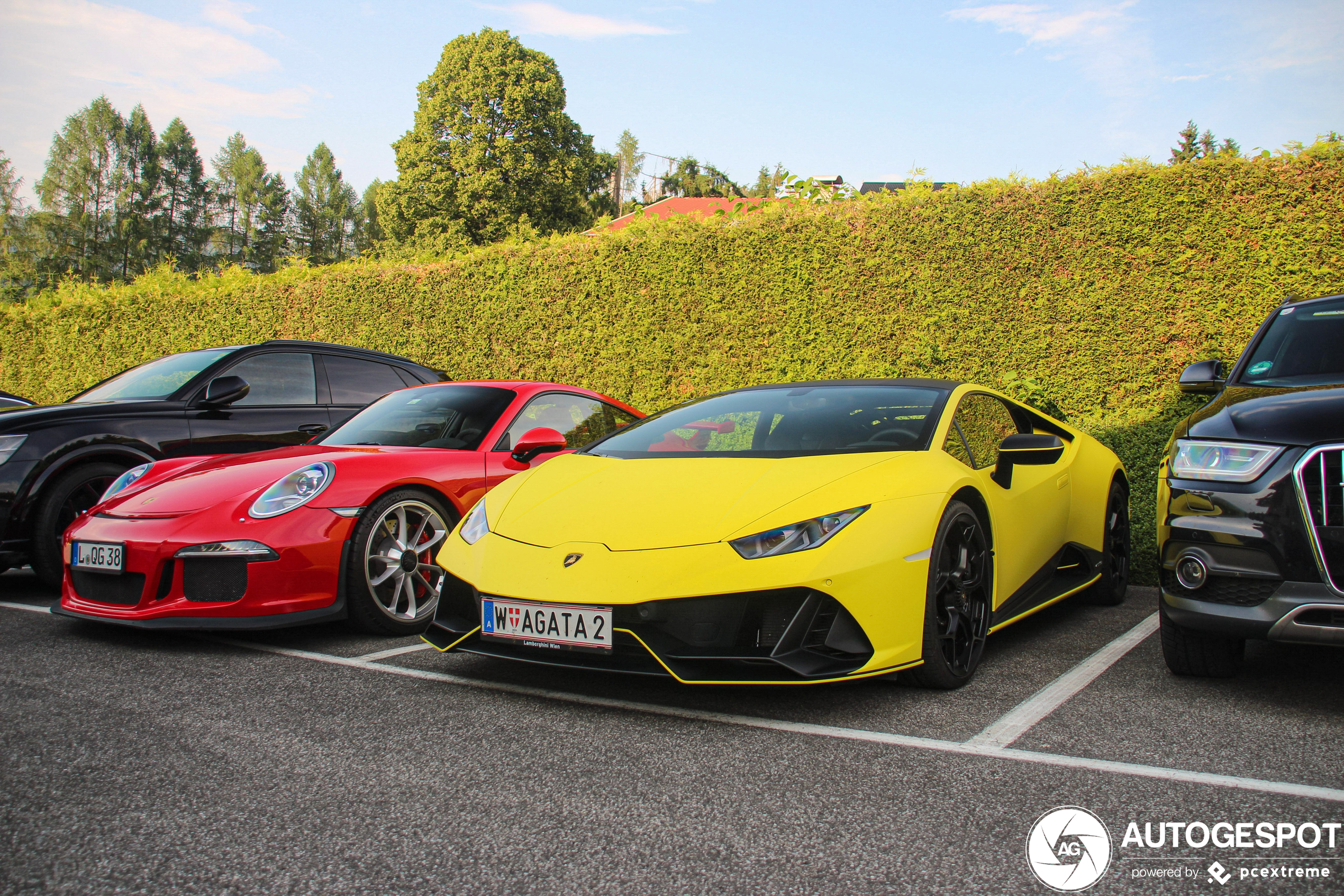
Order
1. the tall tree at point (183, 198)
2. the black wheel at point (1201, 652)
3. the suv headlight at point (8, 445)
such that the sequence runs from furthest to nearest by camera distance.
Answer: the tall tree at point (183, 198) → the suv headlight at point (8, 445) → the black wheel at point (1201, 652)

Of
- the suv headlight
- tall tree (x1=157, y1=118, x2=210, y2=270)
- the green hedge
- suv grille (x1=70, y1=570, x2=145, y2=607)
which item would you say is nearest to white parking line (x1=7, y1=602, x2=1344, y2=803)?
suv grille (x1=70, y1=570, x2=145, y2=607)

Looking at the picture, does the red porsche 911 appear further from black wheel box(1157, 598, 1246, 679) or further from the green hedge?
the green hedge

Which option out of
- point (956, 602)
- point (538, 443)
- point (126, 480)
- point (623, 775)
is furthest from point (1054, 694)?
point (126, 480)

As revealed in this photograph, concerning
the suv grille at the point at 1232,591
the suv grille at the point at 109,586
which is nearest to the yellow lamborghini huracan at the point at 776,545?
the suv grille at the point at 1232,591

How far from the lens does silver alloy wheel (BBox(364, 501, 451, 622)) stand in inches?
165

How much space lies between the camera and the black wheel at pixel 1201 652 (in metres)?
3.16

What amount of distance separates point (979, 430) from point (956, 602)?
1.00 metres

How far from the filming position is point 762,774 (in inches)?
94.8

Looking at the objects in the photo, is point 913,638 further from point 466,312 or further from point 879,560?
point 466,312

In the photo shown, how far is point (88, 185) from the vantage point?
5109 centimetres

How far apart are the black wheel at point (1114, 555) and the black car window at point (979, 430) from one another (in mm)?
918

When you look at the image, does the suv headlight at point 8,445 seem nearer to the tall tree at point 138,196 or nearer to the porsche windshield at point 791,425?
the porsche windshield at point 791,425

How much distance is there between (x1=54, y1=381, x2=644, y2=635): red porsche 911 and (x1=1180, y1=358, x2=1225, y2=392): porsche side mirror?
2.98 m

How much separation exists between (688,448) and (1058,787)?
1.98m
